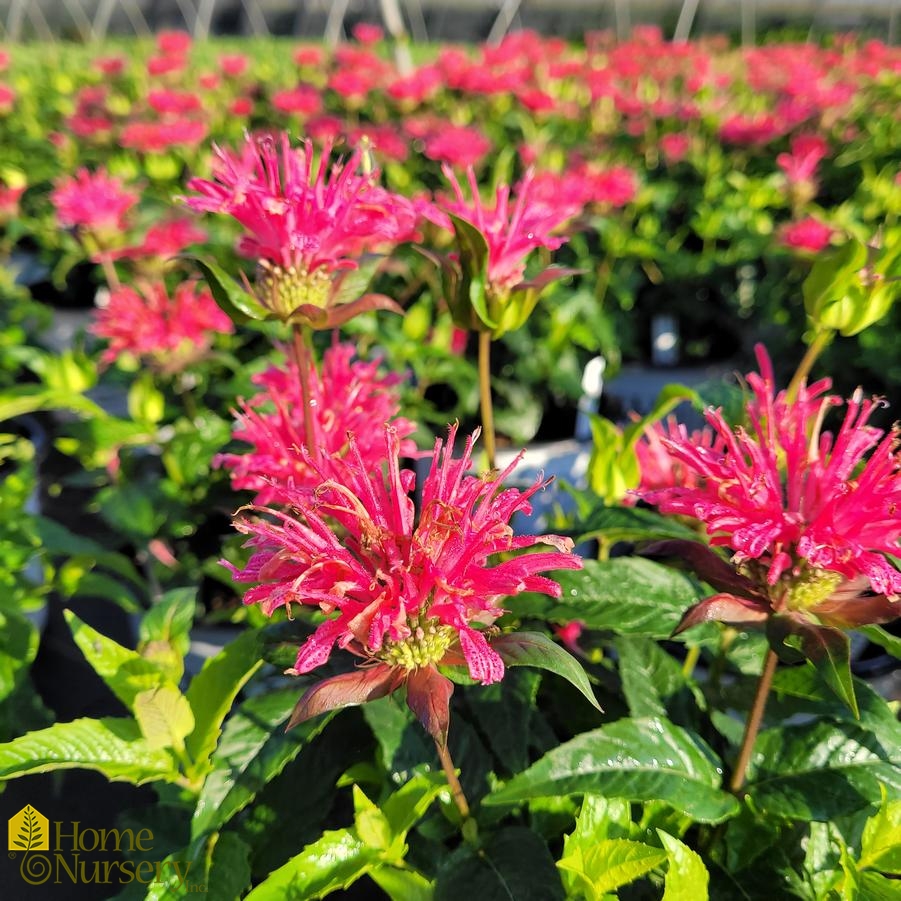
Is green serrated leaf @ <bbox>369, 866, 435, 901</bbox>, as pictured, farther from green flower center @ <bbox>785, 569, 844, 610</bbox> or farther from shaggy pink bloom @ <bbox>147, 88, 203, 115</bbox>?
shaggy pink bloom @ <bbox>147, 88, 203, 115</bbox>

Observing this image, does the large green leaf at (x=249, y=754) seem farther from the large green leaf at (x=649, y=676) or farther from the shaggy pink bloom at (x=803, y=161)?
the shaggy pink bloom at (x=803, y=161)

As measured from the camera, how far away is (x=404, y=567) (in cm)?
54

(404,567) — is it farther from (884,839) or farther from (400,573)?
(884,839)

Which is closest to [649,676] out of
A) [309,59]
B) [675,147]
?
[675,147]

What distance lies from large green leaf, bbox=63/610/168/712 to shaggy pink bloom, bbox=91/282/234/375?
76 centimetres

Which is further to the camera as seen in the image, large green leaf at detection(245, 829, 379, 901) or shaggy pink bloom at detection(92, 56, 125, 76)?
shaggy pink bloom at detection(92, 56, 125, 76)

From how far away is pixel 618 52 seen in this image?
13.2 feet

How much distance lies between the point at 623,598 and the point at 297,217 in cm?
50

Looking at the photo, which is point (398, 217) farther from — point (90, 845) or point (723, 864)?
point (90, 845)

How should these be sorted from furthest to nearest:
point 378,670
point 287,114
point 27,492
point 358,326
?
point 287,114
point 358,326
point 27,492
point 378,670

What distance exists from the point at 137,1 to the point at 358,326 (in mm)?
11435

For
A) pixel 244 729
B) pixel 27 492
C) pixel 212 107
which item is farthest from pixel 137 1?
pixel 244 729

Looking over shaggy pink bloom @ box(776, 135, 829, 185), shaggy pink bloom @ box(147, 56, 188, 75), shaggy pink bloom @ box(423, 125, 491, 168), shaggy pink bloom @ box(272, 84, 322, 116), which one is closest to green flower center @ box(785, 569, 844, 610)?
shaggy pink bloom @ box(423, 125, 491, 168)

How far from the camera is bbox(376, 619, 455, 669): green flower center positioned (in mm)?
550
